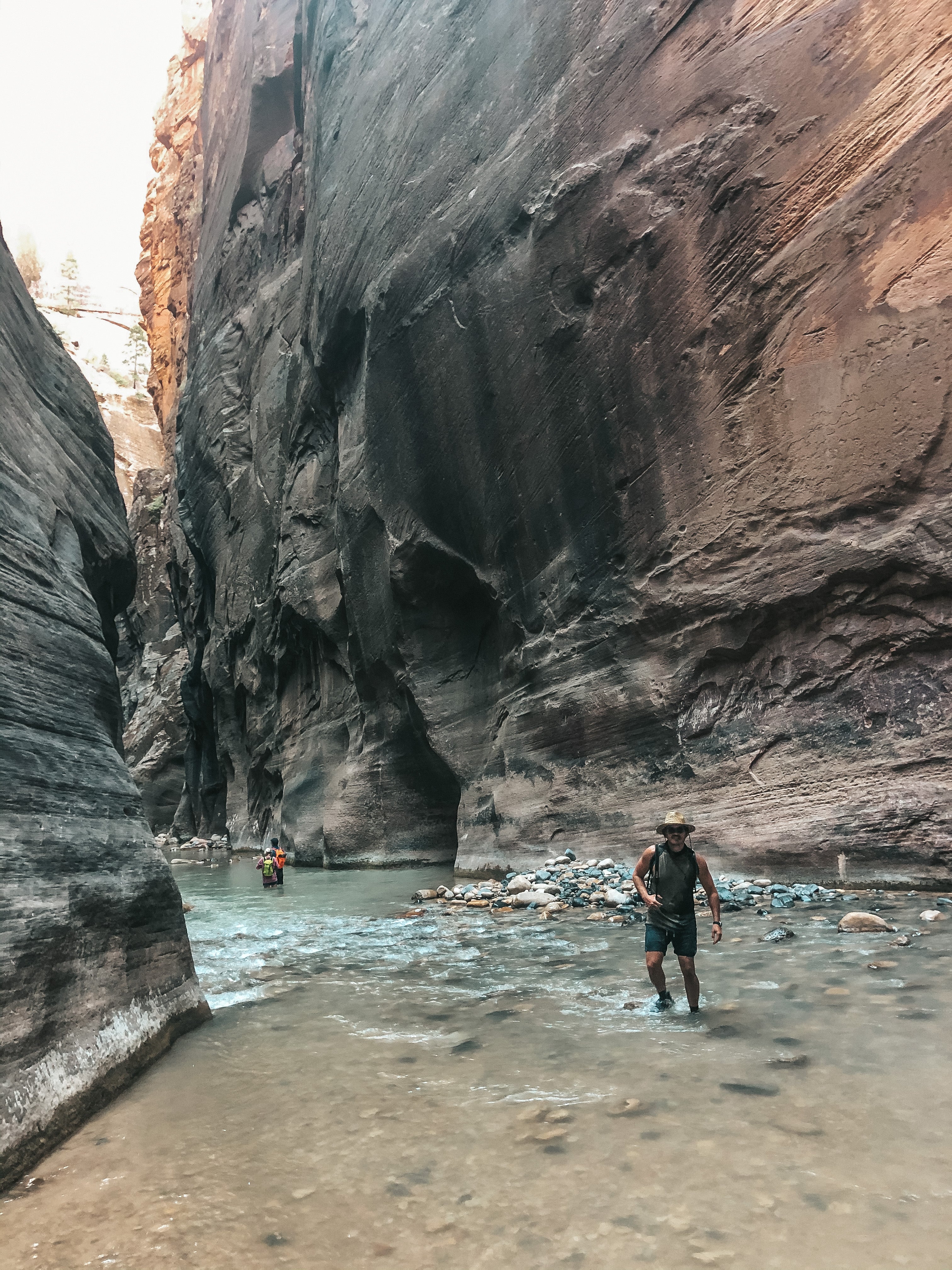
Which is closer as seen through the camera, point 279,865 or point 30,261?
point 279,865

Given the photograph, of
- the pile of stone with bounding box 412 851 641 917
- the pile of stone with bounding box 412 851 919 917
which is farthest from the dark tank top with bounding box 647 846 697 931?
the pile of stone with bounding box 412 851 641 917

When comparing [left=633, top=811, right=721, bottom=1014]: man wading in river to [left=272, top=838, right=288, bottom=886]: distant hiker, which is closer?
[left=633, top=811, right=721, bottom=1014]: man wading in river

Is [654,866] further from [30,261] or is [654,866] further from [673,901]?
[30,261]

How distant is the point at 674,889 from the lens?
17.3ft

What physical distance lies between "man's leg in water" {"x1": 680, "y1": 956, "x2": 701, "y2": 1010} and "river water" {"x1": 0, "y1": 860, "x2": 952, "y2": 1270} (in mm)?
112

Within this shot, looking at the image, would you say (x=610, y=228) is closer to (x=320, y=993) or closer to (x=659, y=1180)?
(x=320, y=993)

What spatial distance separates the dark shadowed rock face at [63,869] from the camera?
3684 millimetres

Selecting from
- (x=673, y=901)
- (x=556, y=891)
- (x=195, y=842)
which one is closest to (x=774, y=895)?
(x=556, y=891)

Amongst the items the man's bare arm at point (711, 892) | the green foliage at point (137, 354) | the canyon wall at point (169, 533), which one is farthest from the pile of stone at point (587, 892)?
the green foliage at point (137, 354)

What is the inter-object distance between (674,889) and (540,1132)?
2168mm

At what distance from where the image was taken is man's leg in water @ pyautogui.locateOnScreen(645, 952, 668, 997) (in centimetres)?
516

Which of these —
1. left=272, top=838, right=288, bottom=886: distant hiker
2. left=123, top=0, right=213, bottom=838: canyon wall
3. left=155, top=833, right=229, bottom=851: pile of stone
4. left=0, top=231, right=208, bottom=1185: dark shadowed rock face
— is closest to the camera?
left=0, top=231, right=208, bottom=1185: dark shadowed rock face

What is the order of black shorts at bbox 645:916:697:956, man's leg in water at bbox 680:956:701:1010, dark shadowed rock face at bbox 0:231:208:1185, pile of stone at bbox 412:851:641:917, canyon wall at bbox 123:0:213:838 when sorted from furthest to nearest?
canyon wall at bbox 123:0:213:838, pile of stone at bbox 412:851:641:917, black shorts at bbox 645:916:697:956, man's leg in water at bbox 680:956:701:1010, dark shadowed rock face at bbox 0:231:208:1185

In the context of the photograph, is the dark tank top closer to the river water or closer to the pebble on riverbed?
the river water
